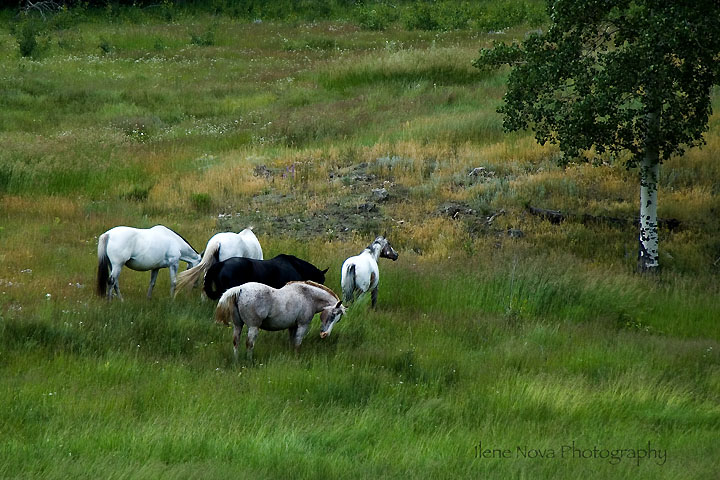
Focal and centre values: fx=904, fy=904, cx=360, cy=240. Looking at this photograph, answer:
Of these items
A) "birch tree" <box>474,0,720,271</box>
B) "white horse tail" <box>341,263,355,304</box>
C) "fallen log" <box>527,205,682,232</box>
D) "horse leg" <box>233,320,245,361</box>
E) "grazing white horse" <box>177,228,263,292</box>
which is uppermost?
"birch tree" <box>474,0,720,271</box>

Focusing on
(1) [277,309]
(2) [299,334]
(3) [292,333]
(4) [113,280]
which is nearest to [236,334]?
(1) [277,309]

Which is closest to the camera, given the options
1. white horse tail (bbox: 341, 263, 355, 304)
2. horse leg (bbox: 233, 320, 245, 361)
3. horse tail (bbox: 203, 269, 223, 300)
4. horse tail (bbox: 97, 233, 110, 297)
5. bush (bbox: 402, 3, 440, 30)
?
horse leg (bbox: 233, 320, 245, 361)

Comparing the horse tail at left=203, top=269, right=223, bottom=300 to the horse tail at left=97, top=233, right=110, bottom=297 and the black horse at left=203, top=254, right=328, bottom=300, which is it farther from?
the horse tail at left=97, top=233, right=110, bottom=297

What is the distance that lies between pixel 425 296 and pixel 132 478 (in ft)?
28.2

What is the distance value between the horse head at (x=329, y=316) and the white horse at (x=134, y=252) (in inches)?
126

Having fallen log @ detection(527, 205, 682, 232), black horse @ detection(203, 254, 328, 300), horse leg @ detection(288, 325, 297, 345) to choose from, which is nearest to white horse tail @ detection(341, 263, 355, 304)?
black horse @ detection(203, 254, 328, 300)

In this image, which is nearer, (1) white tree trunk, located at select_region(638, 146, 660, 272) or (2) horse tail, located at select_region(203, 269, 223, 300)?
(2) horse tail, located at select_region(203, 269, 223, 300)

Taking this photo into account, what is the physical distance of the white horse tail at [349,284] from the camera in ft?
45.1

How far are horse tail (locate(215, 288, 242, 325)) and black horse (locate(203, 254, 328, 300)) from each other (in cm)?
162

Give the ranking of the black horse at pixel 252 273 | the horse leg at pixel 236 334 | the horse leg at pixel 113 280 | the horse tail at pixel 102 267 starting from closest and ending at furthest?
the horse leg at pixel 236 334 → the black horse at pixel 252 273 → the horse tail at pixel 102 267 → the horse leg at pixel 113 280

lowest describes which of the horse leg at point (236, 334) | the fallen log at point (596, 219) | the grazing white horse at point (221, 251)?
the fallen log at point (596, 219)

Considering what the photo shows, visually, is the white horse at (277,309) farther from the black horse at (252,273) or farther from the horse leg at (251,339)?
the black horse at (252,273)

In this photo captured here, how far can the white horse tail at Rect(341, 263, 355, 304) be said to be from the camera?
13.7m

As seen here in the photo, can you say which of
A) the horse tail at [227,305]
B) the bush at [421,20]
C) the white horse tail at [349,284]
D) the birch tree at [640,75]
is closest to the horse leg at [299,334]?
the horse tail at [227,305]
